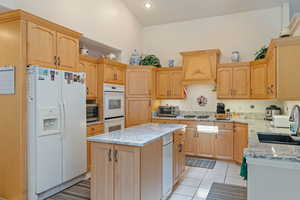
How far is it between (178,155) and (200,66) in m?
2.50

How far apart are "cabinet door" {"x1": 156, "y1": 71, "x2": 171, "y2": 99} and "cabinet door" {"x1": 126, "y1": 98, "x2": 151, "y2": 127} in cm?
54

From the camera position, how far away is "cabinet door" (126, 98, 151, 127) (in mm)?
4914

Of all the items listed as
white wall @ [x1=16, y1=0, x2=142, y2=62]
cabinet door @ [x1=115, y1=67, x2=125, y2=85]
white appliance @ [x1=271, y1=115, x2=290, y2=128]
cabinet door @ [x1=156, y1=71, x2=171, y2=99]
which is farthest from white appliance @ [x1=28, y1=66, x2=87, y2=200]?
white appliance @ [x1=271, y1=115, x2=290, y2=128]

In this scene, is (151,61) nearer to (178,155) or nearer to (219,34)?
(219,34)

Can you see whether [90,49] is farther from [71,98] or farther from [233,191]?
[233,191]

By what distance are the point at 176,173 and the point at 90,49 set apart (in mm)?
3387

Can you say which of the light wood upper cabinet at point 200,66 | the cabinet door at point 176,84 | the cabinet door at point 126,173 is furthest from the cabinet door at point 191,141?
the cabinet door at point 126,173

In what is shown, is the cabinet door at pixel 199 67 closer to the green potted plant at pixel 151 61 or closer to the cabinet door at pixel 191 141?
the green potted plant at pixel 151 61

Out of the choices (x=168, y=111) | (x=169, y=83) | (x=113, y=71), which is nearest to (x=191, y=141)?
(x=168, y=111)

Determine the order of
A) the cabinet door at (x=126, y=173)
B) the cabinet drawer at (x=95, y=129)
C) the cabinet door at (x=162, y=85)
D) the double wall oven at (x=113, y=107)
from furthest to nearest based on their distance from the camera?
the cabinet door at (x=162, y=85)
the double wall oven at (x=113, y=107)
the cabinet drawer at (x=95, y=129)
the cabinet door at (x=126, y=173)

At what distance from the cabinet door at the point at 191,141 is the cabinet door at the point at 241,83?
1.24m

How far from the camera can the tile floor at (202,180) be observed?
2.86m

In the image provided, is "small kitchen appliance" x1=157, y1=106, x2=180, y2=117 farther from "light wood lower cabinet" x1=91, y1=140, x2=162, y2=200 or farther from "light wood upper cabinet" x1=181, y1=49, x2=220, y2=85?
"light wood lower cabinet" x1=91, y1=140, x2=162, y2=200

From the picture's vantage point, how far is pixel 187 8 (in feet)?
16.3
